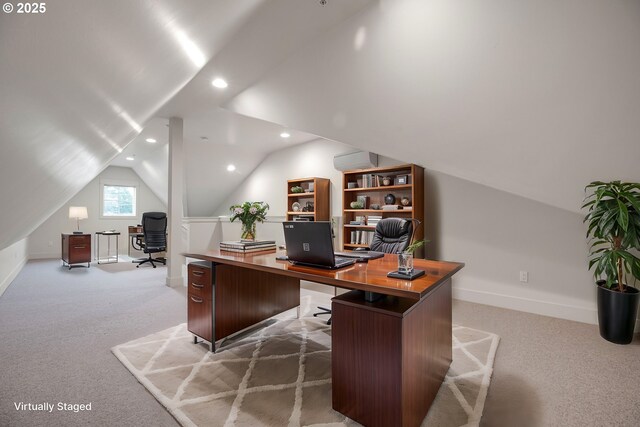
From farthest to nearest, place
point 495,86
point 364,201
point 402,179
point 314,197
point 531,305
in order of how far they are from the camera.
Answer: point 314,197 → point 364,201 → point 402,179 → point 531,305 → point 495,86

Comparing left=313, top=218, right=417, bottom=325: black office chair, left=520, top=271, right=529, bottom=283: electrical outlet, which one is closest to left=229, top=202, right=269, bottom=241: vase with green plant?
left=313, top=218, right=417, bottom=325: black office chair

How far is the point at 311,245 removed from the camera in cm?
166

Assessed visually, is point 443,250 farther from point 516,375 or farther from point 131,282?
point 131,282

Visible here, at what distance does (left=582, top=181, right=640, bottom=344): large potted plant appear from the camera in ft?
7.18

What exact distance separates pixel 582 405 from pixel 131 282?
215 inches

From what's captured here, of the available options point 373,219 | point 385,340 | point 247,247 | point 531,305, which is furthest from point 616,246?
point 247,247

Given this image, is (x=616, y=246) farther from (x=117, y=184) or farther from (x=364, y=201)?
(x=117, y=184)

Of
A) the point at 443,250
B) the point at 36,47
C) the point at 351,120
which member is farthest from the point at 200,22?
A: the point at 443,250

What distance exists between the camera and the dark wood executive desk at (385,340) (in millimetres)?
1323

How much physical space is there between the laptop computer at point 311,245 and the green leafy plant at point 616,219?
2166mm

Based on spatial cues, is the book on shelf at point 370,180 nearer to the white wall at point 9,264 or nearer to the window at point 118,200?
the white wall at point 9,264

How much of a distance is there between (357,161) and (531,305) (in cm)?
289

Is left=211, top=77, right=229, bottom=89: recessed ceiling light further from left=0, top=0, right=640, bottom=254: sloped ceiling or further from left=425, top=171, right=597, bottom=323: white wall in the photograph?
left=425, top=171, right=597, bottom=323: white wall

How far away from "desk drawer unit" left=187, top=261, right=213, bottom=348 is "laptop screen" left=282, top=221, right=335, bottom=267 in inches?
34.8
